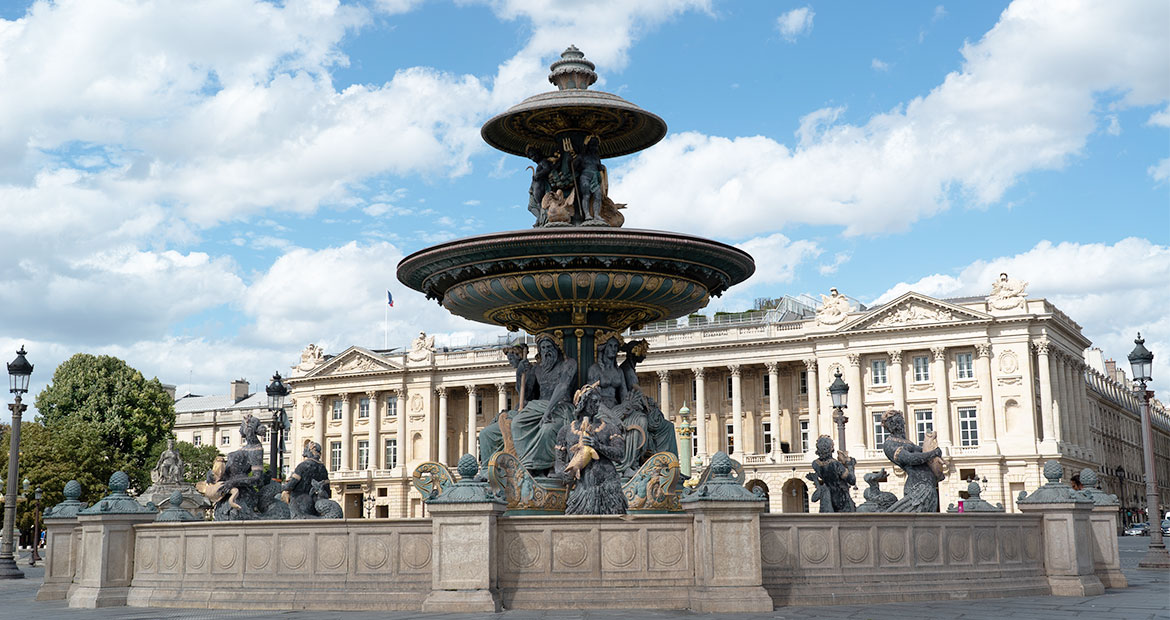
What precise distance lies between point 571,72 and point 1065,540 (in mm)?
8614

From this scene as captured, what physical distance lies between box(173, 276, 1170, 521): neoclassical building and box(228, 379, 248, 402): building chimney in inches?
588

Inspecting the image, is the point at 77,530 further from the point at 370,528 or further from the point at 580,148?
the point at 580,148

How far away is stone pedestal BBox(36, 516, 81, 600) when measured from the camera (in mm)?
13898

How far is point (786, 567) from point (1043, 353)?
64275 mm

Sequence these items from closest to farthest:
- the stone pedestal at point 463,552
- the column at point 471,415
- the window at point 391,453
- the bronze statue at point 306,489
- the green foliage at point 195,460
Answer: the stone pedestal at point 463,552
the bronze statue at point 306,489
the green foliage at point 195,460
the column at point 471,415
the window at point 391,453

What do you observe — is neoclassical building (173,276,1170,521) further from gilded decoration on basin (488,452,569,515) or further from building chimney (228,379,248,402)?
gilded decoration on basin (488,452,569,515)

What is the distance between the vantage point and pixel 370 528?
10.6m

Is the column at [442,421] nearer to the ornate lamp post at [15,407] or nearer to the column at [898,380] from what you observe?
the column at [898,380]

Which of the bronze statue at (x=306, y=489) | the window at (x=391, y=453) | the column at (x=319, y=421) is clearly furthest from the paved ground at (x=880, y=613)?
the column at (x=319, y=421)

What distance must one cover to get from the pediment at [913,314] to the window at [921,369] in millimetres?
2453

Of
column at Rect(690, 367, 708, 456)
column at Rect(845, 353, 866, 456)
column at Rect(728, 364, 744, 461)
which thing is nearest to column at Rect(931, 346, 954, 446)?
column at Rect(845, 353, 866, 456)

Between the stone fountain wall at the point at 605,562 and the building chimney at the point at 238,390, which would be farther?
the building chimney at the point at 238,390

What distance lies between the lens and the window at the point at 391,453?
3615 inches

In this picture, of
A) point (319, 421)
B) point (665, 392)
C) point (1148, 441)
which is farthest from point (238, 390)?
point (1148, 441)
